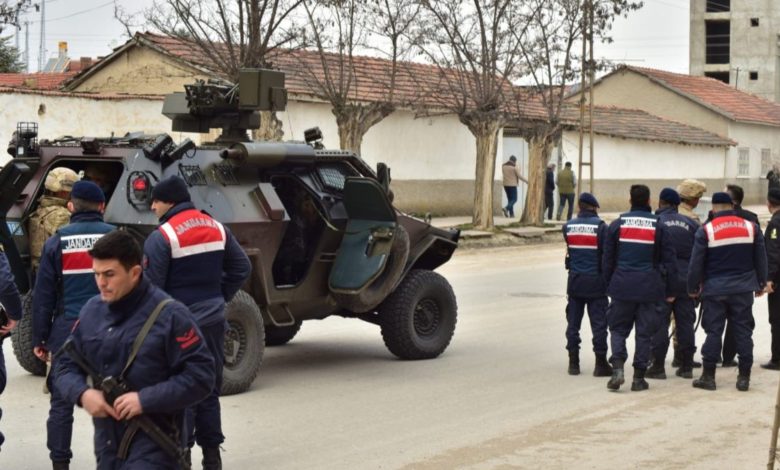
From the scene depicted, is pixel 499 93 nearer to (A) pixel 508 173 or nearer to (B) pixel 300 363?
(A) pixel 508 173

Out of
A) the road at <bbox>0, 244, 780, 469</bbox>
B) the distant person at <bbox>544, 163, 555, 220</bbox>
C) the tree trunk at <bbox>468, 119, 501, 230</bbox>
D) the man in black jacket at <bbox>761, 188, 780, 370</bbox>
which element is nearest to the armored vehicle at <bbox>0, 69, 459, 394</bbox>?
the road at <bbox>0, 244, 780, 469</bbox>

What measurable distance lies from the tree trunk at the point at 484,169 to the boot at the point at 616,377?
18425 millimetres

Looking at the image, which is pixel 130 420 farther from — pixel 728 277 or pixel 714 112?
pixel 714 112

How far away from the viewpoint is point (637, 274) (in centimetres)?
1117

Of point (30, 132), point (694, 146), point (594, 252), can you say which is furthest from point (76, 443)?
point (694, 146)

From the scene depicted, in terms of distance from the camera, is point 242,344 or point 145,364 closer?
point 145,364

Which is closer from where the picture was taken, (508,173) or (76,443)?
(76,443)

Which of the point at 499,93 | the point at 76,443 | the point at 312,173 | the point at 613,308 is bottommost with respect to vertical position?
the point at 76,443

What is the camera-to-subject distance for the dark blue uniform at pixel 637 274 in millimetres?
11172

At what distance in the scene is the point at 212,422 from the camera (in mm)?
7973

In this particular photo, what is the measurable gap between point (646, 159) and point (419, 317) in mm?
33693

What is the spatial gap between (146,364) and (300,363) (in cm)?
727

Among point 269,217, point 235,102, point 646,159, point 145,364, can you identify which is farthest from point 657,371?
point 646,159

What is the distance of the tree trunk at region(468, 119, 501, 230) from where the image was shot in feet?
97.8
